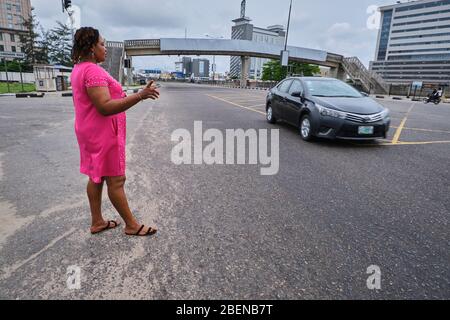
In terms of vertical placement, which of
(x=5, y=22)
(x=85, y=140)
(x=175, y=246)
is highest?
(x=5, y=22)

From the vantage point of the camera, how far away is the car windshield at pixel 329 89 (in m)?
6.98

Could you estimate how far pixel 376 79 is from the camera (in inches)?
1793

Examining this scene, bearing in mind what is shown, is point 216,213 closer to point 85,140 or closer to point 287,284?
point 287,284

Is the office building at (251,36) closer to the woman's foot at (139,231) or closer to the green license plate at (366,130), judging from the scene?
the green license plate at (366,130)

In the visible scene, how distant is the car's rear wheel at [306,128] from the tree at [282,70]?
62.2 meters

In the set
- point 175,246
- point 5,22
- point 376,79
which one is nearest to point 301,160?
point 175,246

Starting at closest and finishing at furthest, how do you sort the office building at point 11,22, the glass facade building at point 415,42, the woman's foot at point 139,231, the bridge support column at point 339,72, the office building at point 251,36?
1. the woman's foot at point 139,231
2. the bridge support column at point 339,72
3. the office building at point 11,22
4. the glass facade building at point 415,42
5. the office building at point 251,36

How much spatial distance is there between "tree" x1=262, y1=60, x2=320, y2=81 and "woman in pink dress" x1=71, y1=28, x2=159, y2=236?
220 ft

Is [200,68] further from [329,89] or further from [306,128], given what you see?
[306,128]

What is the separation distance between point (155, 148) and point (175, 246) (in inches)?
147

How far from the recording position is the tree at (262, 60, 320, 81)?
6981 cm

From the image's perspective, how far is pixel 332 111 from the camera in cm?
614

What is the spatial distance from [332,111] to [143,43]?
154ft

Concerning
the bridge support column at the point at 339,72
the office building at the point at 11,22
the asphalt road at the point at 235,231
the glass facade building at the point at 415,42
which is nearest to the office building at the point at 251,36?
the glass facade building at the point at 415,42
